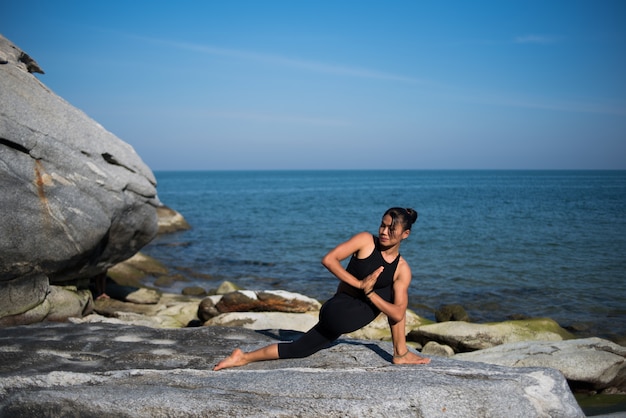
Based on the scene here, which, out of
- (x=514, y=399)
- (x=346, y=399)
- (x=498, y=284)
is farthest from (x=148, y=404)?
(x=498, y=284)

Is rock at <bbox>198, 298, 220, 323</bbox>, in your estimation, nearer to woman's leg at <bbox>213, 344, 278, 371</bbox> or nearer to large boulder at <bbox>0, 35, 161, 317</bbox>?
large boulder at <bbox>0, 35, 161, 317</bbox>

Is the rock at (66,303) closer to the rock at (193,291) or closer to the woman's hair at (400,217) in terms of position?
the rock at (193,291)

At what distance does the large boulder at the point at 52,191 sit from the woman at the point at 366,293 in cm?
569

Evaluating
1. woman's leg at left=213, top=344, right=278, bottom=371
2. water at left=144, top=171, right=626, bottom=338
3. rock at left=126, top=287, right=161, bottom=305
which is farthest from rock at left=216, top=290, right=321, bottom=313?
woman's leg at left=213, top=344, right=278, bottom=371

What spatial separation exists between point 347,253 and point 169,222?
111ft

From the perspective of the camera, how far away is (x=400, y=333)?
21.2ft

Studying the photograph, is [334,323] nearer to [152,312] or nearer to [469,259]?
[152,312]

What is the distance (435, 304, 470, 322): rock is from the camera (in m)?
15.3

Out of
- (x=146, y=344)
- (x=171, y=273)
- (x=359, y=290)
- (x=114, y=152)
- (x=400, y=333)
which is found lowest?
(x=171, y=273)

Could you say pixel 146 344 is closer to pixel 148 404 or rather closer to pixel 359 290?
pixel 148 404

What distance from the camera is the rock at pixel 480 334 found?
39.8ft

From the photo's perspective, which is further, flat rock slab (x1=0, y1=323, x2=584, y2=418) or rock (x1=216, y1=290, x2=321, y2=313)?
rock (x1=216, y1=290, x2=321, y2=313)

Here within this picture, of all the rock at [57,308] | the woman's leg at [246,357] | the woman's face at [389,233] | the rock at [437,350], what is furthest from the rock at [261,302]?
the woman's face at [389,233]

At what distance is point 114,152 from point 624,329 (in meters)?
14.2
